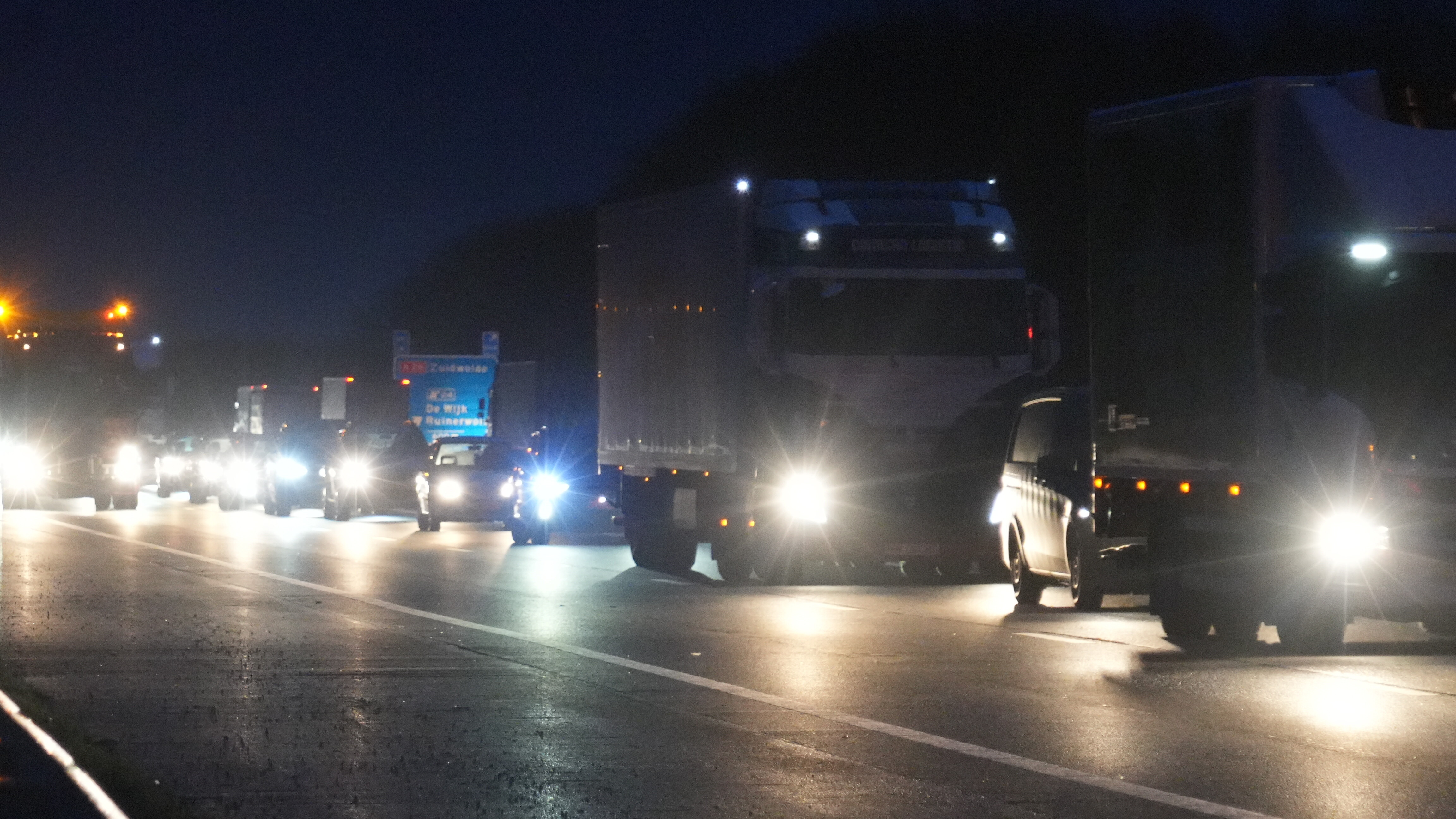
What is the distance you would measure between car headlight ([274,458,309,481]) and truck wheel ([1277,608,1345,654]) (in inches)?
1267

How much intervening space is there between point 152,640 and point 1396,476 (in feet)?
28.4

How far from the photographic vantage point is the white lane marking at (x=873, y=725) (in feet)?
30.5

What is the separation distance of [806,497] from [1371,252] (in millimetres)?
9338

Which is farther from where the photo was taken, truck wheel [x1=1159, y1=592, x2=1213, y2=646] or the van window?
the van window

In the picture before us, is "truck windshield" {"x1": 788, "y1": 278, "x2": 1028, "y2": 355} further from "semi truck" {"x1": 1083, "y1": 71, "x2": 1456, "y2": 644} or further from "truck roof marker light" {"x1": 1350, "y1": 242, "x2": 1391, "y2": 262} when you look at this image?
"truck roof marker light" {"x1": 1350, "y1": 242, "x2": 1391, "y2": 262}

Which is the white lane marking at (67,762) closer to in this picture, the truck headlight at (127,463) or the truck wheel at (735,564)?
the truck wheel at (735,564)

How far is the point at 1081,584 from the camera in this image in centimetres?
1891

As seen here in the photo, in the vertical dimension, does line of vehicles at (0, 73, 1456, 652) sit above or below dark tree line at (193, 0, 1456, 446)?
below

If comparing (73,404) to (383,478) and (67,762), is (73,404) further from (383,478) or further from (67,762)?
→ (67,762)

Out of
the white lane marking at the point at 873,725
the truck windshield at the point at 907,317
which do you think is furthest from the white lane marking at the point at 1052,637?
the truck windshield at the point at 907,317

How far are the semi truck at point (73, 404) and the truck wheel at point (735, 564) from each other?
25087 mm

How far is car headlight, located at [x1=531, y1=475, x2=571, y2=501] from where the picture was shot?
109 ft

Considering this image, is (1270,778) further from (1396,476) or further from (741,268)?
(741,268)

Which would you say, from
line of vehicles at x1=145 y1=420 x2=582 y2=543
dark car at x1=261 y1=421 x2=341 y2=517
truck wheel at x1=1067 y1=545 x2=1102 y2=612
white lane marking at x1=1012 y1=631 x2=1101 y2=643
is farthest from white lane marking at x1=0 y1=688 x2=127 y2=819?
dark car at x1=261 y1=421 x2=341 y2=517
